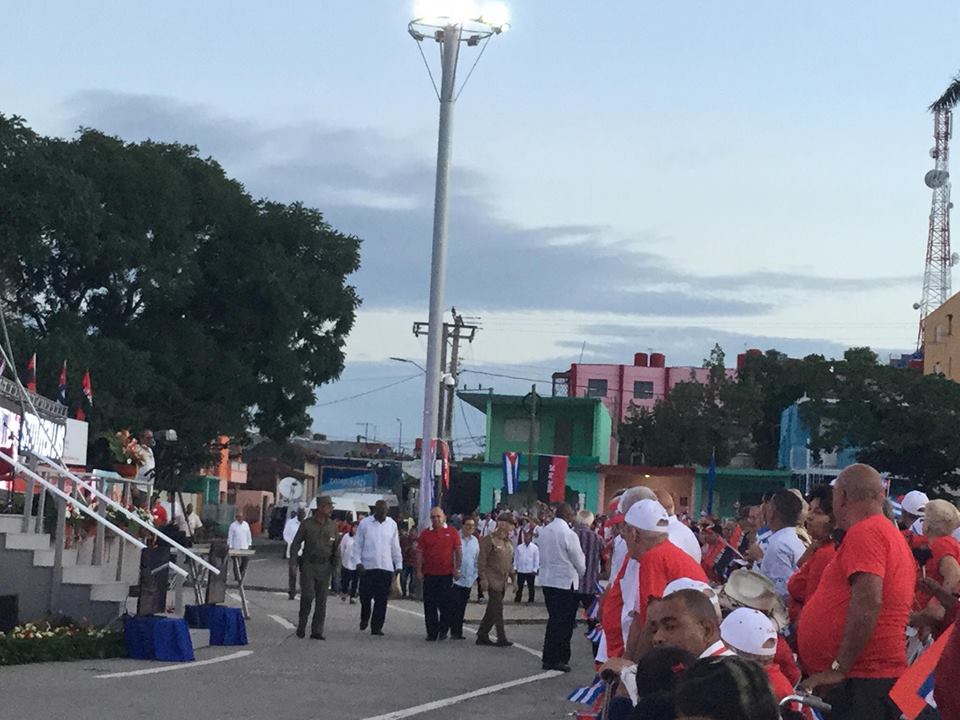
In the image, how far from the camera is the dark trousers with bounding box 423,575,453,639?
22266mm

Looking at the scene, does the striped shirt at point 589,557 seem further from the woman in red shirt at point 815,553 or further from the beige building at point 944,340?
the beige building at point 944,340

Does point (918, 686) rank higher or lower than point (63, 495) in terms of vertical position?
lower

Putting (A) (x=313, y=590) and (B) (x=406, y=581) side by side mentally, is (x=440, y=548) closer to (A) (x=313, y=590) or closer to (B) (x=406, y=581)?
(A) (x=313, y=590)

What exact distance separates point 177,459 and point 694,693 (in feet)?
157

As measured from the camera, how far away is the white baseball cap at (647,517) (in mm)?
8477

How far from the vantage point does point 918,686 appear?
617 cm

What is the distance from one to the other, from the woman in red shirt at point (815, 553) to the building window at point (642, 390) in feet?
329

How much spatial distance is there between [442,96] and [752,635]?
84.4 feet

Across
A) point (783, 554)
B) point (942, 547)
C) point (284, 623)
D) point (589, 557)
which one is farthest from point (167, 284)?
point (942, 547)

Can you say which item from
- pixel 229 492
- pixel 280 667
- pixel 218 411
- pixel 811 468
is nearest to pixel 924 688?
pixel 280 667

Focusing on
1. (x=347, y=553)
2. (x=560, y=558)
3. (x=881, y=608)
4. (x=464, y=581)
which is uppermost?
(x=881, y=608)

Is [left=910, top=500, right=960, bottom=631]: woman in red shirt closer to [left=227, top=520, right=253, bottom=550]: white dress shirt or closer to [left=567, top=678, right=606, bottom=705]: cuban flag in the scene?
[left=567, top=678, right=606, bottom=705]: cuban flag

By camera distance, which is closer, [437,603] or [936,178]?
[437,603]

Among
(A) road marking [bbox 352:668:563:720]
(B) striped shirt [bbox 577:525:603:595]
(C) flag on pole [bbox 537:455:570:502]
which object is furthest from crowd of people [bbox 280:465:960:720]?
(C) flag on pole [bbox 537:455:570:502]
